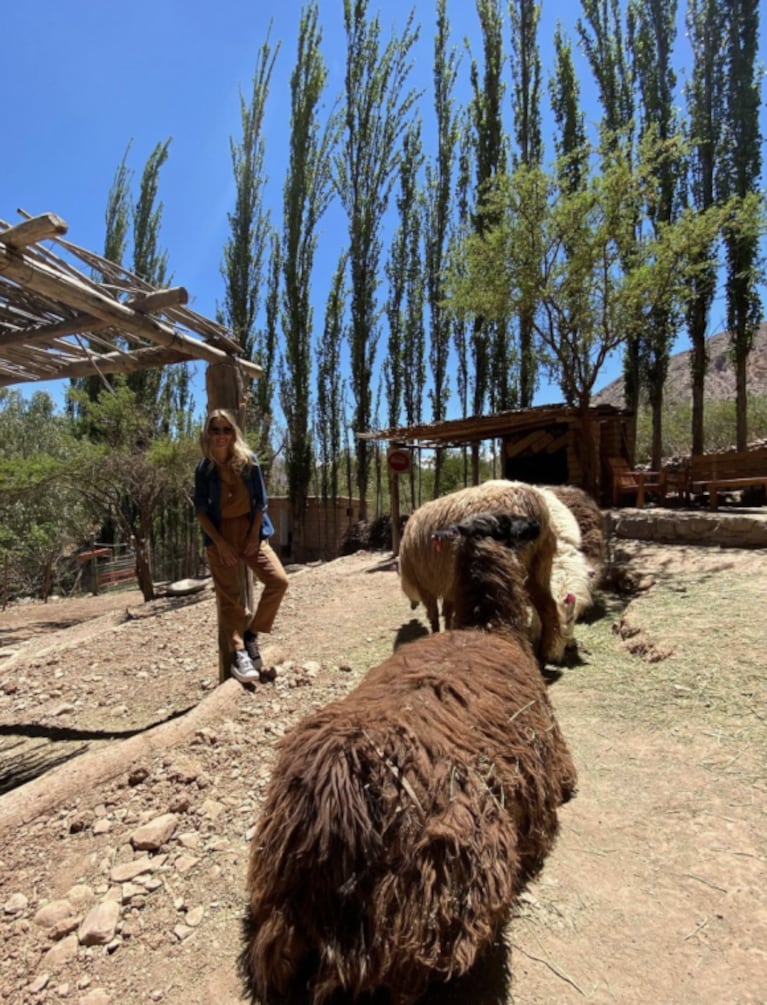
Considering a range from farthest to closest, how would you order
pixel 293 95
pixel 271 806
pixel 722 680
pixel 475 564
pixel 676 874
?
pixel 293 95 < pixel 722 680 < pixel 475 564 < pixel 676 874 < pixel 271 806

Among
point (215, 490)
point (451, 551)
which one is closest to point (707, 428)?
point (451, 551)

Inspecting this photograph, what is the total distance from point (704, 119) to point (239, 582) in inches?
744

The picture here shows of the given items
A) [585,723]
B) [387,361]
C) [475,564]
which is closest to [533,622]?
[585,723]

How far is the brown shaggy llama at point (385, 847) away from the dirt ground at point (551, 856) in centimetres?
34

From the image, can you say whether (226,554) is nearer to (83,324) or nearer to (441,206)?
(83,324)

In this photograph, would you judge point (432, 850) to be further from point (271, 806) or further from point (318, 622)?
point (318, 622)

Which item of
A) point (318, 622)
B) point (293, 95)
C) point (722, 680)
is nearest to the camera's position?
point (722, 680)

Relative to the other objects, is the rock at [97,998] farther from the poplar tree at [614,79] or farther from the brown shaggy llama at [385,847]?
the poplar tree at [614,79]

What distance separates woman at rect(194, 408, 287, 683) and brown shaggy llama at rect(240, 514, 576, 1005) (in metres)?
2.21

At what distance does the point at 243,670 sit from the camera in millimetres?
3957

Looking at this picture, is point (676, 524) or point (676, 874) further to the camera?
point (676, 524)

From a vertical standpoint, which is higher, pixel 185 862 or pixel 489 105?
pixel 489 105

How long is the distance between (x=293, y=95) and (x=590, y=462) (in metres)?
22.0

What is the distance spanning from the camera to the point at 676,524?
8.06 m
